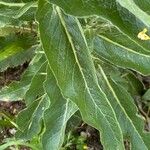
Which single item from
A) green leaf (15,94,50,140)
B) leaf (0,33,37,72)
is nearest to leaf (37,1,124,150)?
green leaf (15,94,50,140)

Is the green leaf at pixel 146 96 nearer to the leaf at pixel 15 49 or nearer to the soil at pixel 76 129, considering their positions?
the soil at pixel 76 129

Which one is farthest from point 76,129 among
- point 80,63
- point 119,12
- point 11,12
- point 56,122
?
→ point 119,12

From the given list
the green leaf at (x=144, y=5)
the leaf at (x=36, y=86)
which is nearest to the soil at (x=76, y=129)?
the leaf at (x=36, y=86)

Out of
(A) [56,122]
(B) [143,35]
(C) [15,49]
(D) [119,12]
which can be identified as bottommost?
(A) [56,122]

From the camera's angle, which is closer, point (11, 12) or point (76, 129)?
point (11, 12)

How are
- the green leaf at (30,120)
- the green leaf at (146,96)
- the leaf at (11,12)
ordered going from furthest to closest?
the green leaf at (146,96), the green leaf at (30,120), the leaf at (11,12)

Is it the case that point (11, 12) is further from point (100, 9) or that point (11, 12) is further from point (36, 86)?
point (100, 9)
